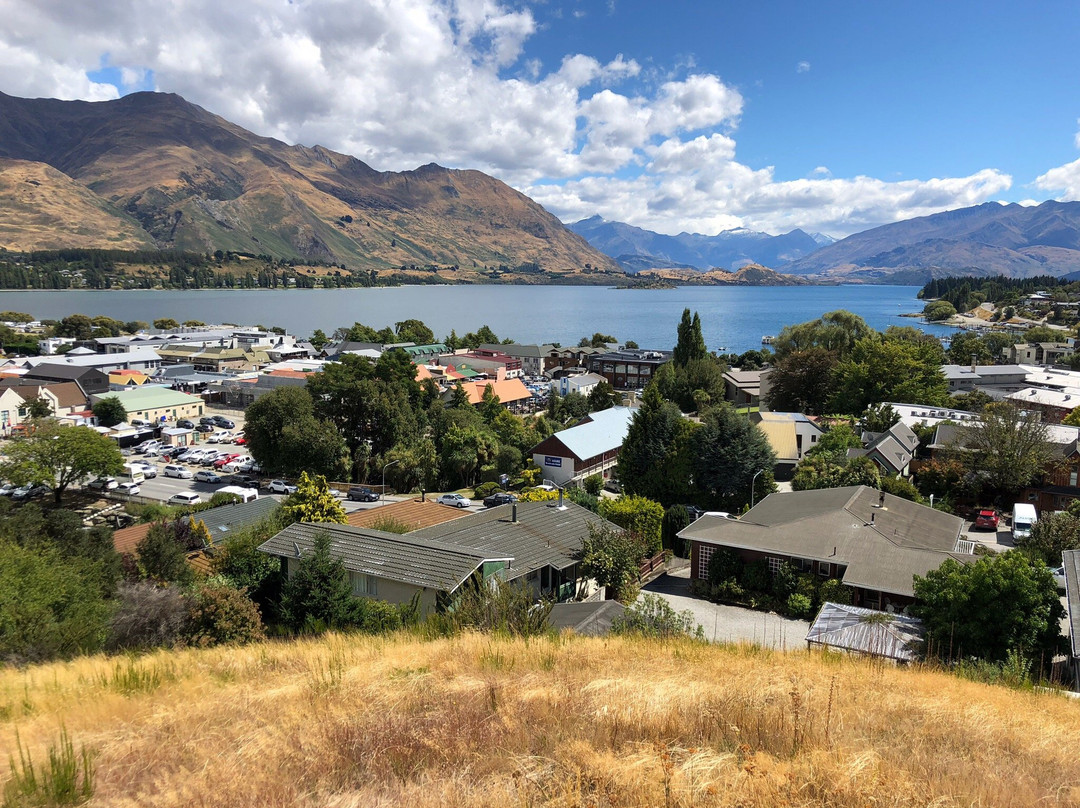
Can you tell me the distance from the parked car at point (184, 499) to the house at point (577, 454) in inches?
596

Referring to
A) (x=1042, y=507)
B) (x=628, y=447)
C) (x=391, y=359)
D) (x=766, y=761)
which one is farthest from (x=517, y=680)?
(x=391, y=359)

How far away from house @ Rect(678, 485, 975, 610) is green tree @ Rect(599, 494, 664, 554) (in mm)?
1574

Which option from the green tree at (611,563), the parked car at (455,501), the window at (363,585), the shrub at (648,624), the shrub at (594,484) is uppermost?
the shrub at (648,624)

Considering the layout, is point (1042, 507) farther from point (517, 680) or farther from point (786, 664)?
point (517, 680)

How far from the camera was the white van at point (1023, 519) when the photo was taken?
19.4 meters

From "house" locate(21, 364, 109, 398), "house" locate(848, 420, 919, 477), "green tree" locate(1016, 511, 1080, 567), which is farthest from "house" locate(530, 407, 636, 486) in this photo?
"house" locate(21, 364, 109, 398)

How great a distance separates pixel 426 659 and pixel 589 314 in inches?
6119

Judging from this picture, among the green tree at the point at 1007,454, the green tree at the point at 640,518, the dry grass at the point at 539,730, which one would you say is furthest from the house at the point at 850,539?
the dry grass at the point at 539,730

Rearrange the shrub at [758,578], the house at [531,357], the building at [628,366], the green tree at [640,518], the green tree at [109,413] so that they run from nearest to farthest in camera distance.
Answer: the shrub at [758,578] < the green tree at [640,518] < the green tree at [109,413] < the building at [628,366] < the house at [531,357]

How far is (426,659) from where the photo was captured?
21.4 feet

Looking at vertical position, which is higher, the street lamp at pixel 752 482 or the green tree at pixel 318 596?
the green tree at pixel 318 596

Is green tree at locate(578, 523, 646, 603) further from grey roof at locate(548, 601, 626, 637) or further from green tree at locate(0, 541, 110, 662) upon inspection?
green tree at locate(0, 541, 110, 662)

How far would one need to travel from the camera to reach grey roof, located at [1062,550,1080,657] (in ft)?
31.0

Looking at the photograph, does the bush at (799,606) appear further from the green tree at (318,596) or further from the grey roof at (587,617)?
the green tree at (318,596)
